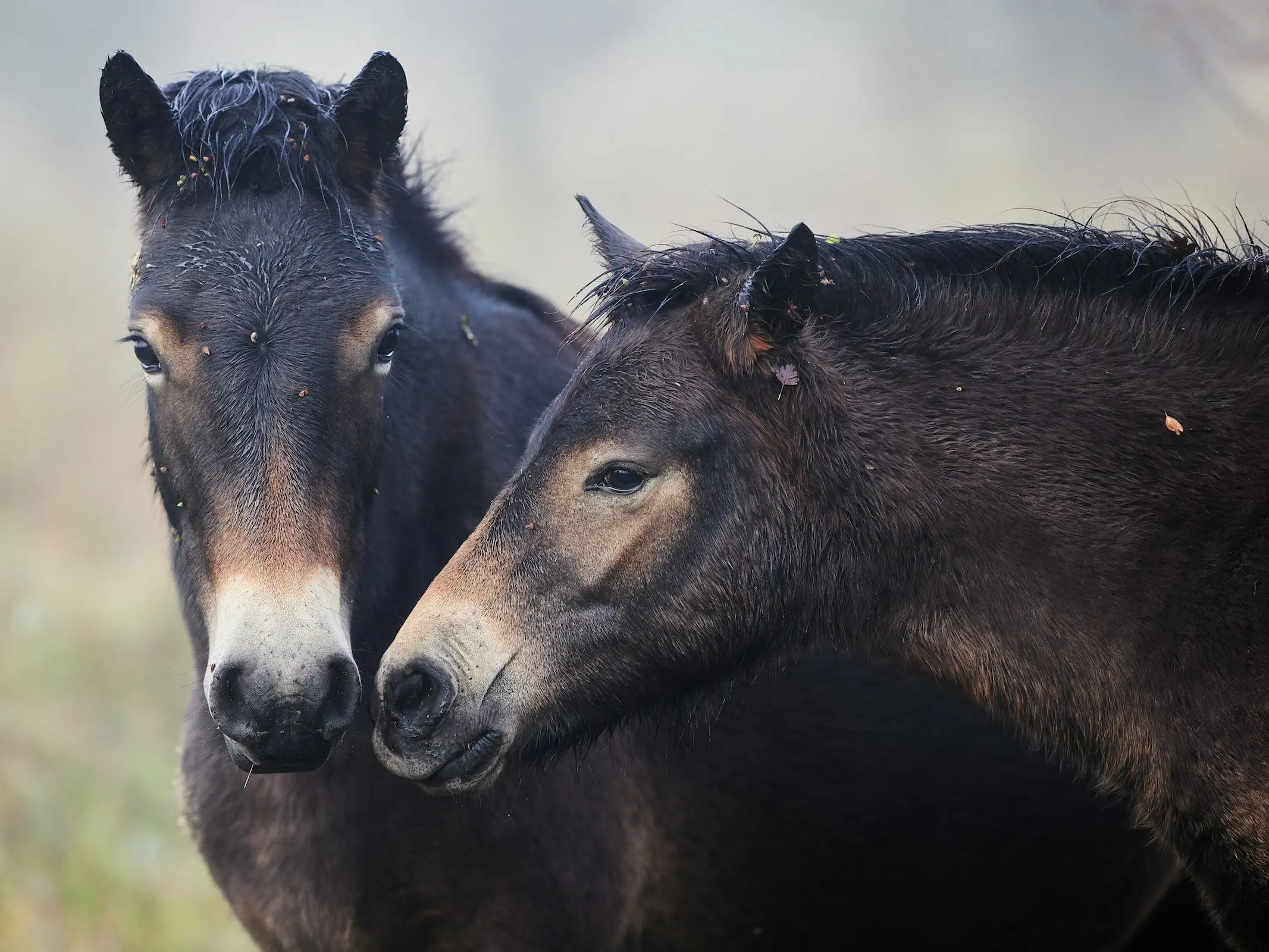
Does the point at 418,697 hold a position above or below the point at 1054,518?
below

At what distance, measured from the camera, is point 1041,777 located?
4605 millimetres

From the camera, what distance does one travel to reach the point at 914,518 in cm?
341

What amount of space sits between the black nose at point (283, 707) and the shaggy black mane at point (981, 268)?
1.42 meters

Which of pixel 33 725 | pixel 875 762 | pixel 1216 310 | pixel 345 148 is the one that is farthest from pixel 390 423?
pixel 33 725

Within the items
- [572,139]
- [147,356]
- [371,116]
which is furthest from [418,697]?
[572,139]

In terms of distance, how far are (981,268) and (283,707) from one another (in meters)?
2.51

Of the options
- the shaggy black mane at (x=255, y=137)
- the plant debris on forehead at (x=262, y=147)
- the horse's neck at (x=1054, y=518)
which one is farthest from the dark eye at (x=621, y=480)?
the shaggy black mane at (x=255, y=137)

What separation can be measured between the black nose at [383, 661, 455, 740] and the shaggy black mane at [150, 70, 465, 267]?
1.57 metres

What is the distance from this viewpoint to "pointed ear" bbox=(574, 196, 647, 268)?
13.1 feet

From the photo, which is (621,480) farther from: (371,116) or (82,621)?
(82,621)

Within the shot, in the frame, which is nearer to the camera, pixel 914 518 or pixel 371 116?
pixel 914 518

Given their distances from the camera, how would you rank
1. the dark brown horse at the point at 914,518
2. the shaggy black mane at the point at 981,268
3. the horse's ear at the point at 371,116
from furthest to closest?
the horse's ear at the point at 371,116 → the shaggy black mane at the point at 981,268 → the dark brown horse at the point at 914,518

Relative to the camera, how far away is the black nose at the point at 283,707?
9.89 feet

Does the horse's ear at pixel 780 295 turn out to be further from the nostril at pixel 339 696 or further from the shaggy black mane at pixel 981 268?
the nostril at pixel 339 696
